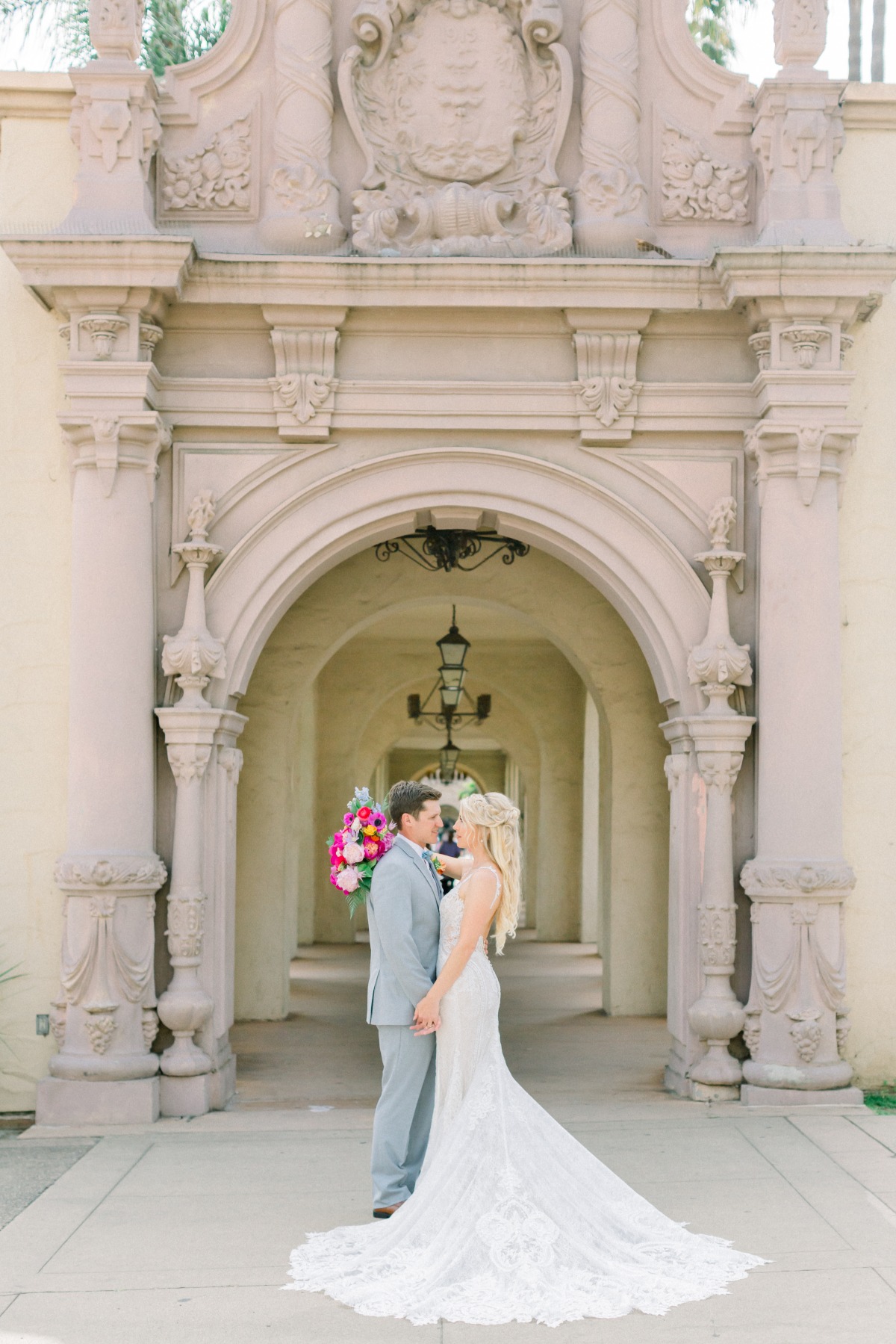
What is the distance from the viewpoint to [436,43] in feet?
27.7

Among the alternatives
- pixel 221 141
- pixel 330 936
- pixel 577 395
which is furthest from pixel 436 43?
pixel 330 936

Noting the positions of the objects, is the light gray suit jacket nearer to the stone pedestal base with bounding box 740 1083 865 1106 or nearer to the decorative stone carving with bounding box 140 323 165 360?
the stone pedestal base with bounding box 740 1083 865 1106

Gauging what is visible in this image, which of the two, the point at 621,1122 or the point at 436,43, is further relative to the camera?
the point at 436,43

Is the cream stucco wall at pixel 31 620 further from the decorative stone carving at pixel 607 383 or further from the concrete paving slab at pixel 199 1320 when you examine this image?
the concrete paving slab at pixel 199 1320

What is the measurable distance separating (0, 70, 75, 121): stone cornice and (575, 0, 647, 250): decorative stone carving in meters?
3.02

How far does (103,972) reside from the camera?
7773 millimetres

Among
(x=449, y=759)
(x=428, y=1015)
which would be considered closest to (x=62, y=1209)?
(x=428, y=1015)

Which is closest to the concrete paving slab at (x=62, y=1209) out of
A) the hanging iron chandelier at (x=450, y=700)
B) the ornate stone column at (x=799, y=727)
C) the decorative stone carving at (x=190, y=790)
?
the decorative stone carving at (x=190, y=790)

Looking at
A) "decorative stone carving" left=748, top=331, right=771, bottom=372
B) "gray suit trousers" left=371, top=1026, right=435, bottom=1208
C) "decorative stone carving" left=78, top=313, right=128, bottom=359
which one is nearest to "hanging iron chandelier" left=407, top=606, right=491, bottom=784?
"decorative stone carving" left=748, top=331, right=771, bottom=372

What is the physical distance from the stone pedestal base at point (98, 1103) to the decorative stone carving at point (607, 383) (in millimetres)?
4454

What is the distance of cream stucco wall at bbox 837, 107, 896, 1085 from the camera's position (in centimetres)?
828

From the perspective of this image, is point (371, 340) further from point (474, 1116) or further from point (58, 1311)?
point (58, 1311)

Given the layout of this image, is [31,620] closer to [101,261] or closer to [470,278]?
[101,261]

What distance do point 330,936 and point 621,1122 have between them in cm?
1122
